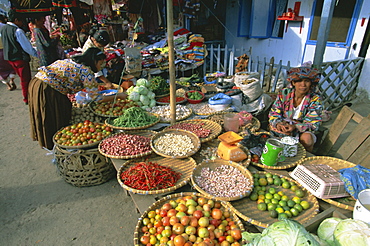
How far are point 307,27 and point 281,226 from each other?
21.5ft

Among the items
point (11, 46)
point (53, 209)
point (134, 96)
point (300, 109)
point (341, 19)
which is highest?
point (341, 19)

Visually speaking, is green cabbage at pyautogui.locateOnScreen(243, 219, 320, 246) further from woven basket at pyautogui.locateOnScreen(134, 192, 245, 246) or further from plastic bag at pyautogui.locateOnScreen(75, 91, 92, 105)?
plastic bag at pyautogui.locateOnScreen(75, 91, 92, 105)

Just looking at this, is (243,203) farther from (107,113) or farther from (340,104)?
(340,104)

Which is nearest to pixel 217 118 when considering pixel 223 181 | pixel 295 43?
pixel 223 181

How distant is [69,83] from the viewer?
11.7 feet

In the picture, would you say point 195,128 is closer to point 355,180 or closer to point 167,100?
point 167,100

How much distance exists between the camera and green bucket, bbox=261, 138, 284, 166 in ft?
7.29

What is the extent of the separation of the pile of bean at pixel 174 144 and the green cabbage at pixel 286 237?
135 cm

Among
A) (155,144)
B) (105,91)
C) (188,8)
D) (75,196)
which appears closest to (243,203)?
(155,144)

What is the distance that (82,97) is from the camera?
12.5 feet

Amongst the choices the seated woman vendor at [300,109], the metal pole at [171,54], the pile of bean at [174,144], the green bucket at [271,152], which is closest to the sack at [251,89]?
the seated woman vendor at [300,109]

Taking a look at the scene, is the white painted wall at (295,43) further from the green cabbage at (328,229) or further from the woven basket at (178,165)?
the green cabbage at (328,229)

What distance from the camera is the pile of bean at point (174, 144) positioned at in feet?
8.43

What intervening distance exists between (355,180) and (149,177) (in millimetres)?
1715
